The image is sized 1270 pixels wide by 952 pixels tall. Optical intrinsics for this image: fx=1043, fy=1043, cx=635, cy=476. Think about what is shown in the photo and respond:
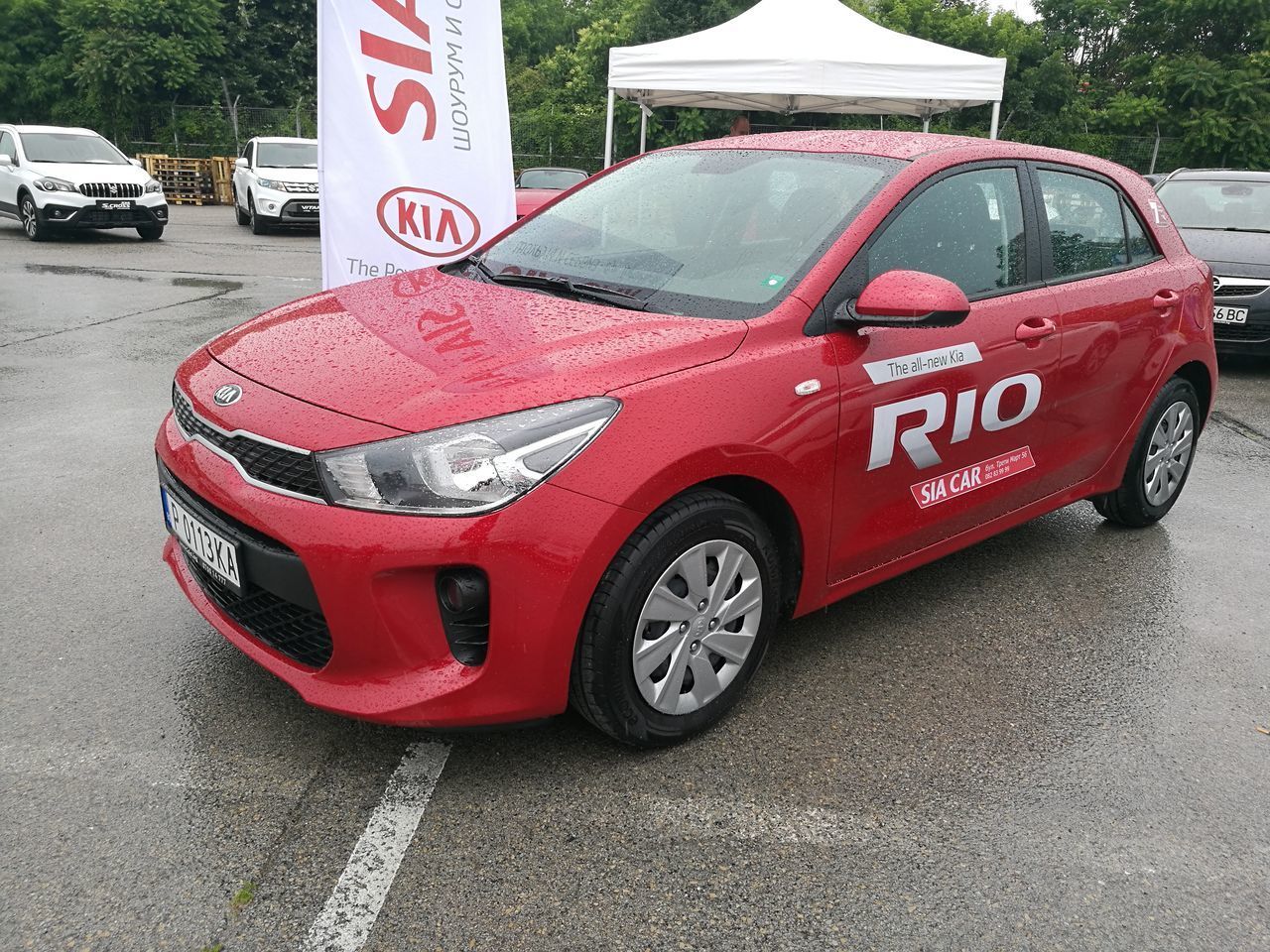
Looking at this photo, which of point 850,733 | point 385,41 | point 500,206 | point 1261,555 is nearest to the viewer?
point 850,733

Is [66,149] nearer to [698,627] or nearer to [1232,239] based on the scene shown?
[1232,239]

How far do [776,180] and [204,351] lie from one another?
5.94 feet

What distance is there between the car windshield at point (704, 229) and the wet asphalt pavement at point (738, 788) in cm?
117

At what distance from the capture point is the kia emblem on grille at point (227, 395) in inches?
103

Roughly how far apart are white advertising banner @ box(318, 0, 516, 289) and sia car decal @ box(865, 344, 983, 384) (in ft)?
9.54

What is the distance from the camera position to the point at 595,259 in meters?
3.29

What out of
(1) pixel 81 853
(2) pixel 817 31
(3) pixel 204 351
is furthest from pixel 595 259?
(2) pixel 817 31

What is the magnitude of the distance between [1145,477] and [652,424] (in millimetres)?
2815

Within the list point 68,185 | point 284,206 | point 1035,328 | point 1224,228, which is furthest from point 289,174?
point 1035,328

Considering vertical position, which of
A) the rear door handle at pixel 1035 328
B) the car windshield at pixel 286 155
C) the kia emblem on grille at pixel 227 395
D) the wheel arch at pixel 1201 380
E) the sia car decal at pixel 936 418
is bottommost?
the wheel arch at pixel 1201 380

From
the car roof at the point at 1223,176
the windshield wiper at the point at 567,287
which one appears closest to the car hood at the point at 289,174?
the car roof at the point at 1223,176

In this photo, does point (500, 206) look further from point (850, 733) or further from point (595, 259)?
point (850, 733)

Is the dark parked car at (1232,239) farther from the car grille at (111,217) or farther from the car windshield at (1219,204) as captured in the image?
the car grille at (111,217)

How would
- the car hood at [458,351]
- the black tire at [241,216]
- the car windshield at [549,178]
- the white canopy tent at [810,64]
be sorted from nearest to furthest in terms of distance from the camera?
the car hood at [458,351] → the white canopy tent at [810,64] → the car windshield at [549,178] → the black tire at [241,216]
